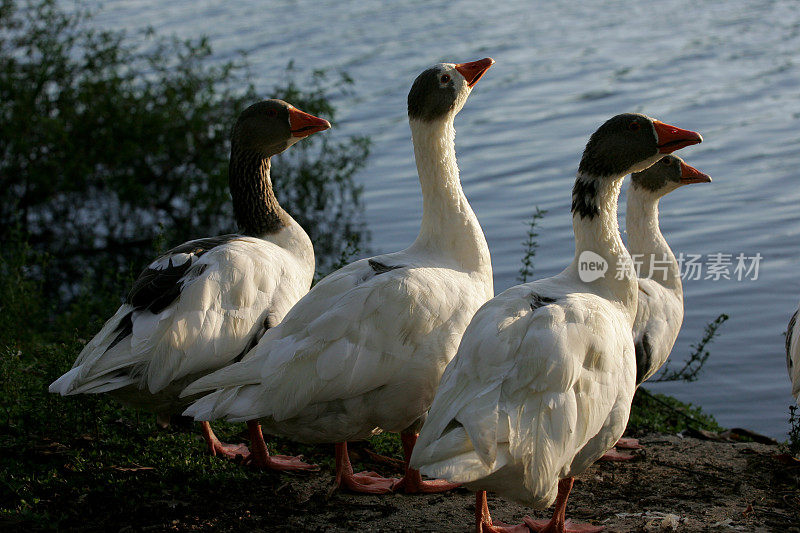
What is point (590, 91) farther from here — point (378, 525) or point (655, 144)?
point (378, 525)

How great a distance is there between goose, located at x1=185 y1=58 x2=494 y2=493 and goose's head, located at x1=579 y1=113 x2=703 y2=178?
1.12 metres

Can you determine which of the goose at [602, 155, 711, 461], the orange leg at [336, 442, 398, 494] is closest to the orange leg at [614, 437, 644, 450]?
the goose at [602, 155, 711, 461]

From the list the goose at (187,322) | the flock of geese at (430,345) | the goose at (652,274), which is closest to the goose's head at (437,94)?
the flock of geese at (430,345)

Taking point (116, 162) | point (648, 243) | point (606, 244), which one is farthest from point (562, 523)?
point (116, 162)

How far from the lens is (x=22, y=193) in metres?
12.8

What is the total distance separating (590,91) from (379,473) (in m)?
11.2

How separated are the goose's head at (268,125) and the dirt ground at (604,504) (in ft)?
9.88

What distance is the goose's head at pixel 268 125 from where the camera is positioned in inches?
298

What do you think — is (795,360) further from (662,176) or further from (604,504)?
(662,176)

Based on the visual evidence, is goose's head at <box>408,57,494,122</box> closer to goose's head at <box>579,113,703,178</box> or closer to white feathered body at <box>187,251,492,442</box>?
goose's head at <box>579,113,703,178</box>

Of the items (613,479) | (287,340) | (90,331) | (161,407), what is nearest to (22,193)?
(90,331)

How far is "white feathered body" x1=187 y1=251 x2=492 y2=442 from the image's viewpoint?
16.6 feet

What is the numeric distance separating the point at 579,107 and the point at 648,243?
7.92 m

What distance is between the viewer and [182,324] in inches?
221
